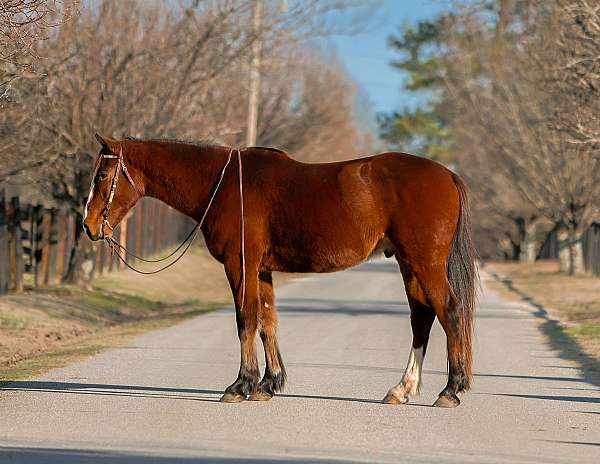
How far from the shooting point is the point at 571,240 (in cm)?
3962

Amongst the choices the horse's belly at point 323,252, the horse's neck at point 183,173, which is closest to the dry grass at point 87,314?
the horse's neck at point 183,173

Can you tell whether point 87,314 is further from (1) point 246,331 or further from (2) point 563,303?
(2) point 563,303

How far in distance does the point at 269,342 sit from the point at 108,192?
205 cm

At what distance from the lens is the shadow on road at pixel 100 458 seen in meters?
7.73

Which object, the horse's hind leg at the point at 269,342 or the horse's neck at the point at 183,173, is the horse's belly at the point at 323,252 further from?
the horse's neck at the point at 183,173

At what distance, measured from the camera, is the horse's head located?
10922 mm

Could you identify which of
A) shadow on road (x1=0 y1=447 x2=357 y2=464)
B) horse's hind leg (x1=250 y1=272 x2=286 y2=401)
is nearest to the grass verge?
horse's hind leg (x1=250 y1=272 x2=286 y2=401)

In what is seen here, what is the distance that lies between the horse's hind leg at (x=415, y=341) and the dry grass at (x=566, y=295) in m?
5.16

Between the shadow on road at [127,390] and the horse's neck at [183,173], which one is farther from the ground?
the horse's neck at [183,173]

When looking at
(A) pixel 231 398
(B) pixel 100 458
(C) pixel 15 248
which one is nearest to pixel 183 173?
(A) pixel 231 398

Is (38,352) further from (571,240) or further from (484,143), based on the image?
(484,143)

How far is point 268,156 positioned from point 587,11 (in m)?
9.14

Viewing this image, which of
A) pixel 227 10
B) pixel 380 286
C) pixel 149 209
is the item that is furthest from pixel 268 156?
Result: pixel 149 209

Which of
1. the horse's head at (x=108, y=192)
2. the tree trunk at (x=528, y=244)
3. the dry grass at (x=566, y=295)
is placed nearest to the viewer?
the horse's head at (x=108, y=192)
